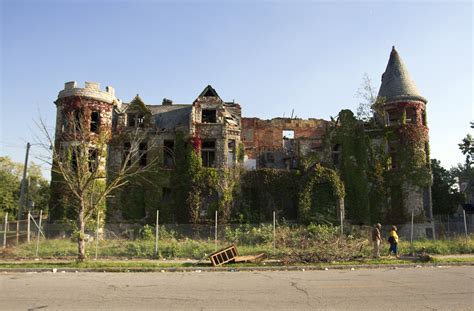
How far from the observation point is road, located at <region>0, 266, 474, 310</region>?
9188 mm

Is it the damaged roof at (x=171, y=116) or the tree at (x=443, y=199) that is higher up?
the damaged roof at (x=171, y=116)

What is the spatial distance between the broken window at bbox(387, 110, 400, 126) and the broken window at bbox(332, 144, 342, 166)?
488 cm

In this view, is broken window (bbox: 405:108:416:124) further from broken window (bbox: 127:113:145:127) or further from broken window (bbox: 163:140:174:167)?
broken window (bbox: 127:113:145:127)

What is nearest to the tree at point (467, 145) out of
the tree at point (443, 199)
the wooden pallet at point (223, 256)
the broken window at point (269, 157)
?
the tree at point (443, 199)

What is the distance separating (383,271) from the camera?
50.1ft

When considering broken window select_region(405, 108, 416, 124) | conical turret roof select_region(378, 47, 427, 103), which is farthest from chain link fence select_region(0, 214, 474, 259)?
conical turret roof select_region(378, 47, 427, 103)

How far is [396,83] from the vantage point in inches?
1383

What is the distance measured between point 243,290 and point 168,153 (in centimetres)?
2320

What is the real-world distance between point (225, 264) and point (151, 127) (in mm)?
18952

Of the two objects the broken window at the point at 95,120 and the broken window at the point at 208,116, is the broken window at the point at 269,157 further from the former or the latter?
the broken window at the point at 95,120

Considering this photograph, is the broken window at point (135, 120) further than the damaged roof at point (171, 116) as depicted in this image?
No

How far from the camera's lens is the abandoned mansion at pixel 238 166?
101ft

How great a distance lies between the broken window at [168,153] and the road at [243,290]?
59.0ft

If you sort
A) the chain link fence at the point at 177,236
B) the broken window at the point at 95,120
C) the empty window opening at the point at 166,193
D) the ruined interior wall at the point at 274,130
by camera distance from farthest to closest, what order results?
the ruined interior wall at the point at 274,130
the empty window opening at the point at 166,193
the broken window at the point at 95,120
the chain link fence at the point at 177,236
